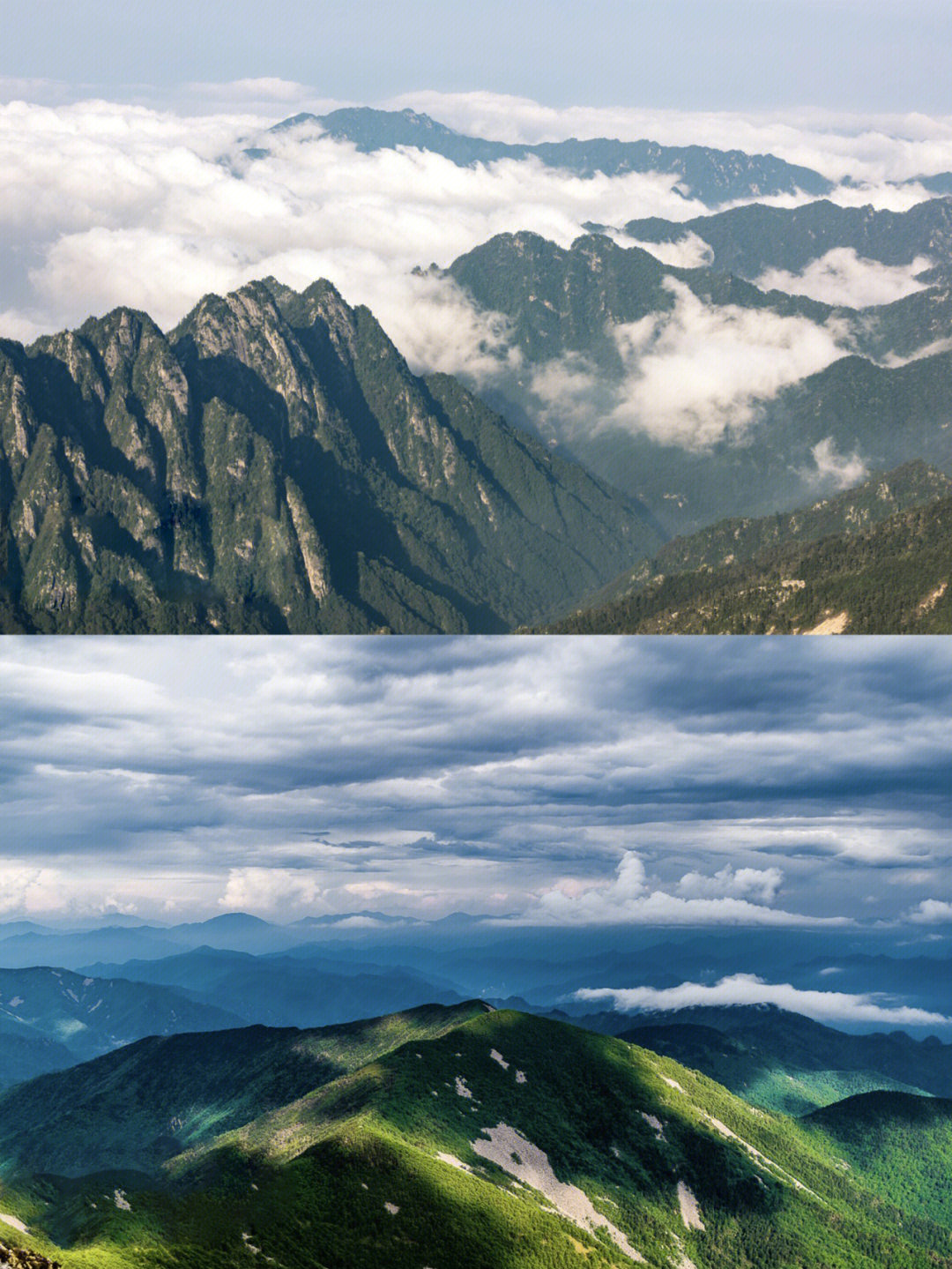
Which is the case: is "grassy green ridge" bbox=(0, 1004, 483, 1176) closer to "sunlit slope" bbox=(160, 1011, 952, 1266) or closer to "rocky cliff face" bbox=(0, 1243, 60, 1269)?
"sunlit slope" bbox=(160, 1011, 952, 1266)

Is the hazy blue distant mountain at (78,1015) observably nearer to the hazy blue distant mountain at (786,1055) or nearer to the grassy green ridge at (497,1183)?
the grassy green ridge at (497,1183)

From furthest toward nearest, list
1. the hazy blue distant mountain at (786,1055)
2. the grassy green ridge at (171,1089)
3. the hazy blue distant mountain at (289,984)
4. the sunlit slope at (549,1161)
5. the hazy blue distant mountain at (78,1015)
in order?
the hazy blue distant mountain at (289,984) → the hazy blue distant mountain at (786,1055) → the hazy blue distant mountain at (78,1015) → the grassy green ridge at (171,1089) → the sunlit slope at (549,1161)

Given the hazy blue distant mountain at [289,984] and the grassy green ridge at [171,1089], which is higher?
the grassy green ridge at [171,1089]

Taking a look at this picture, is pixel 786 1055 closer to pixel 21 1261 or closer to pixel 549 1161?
pixel 549 1161

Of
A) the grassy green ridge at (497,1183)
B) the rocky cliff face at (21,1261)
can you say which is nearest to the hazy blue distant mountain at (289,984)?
the grassy green ridge at (497,1183)

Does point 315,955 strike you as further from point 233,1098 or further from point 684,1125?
point 684,1125

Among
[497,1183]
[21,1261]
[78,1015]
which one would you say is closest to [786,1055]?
[497,1183]

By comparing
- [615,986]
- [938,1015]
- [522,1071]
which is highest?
[522,1071]

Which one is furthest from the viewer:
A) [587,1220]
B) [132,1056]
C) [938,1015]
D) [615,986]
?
[938,1015]

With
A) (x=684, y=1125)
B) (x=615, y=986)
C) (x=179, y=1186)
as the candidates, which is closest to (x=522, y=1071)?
(x=684, y=1125)
